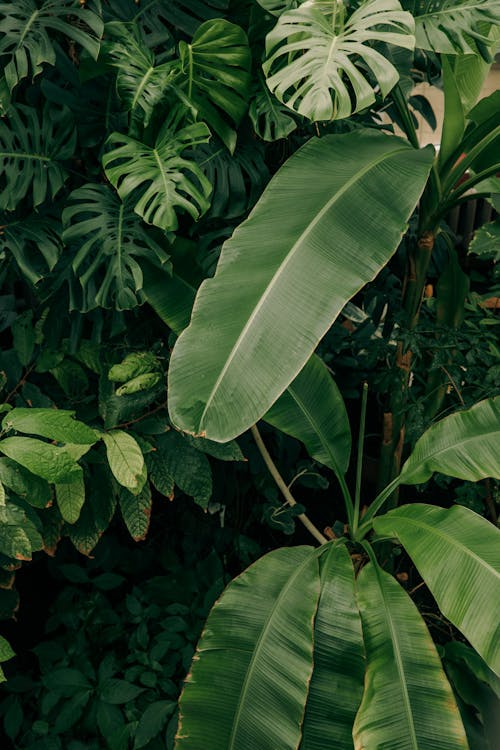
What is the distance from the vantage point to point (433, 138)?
492 centimetres

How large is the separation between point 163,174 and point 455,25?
61 cm

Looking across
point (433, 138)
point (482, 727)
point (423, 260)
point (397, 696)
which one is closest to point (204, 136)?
point (423, 260)

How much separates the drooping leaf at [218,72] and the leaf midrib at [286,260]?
34cm

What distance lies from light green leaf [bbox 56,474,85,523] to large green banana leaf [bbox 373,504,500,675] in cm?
67

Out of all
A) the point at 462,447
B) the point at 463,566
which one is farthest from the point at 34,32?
the point at 463,566

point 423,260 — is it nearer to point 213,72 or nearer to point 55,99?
point 213,72

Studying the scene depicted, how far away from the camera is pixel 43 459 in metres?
1.19

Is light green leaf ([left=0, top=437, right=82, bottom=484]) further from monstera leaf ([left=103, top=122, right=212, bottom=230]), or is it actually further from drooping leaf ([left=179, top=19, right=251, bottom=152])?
drooping leaf ([left=179, top=19, right=251, bottom=152])

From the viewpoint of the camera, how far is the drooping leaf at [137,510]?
148 centimetres

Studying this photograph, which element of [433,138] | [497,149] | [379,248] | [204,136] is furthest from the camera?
[433,138]

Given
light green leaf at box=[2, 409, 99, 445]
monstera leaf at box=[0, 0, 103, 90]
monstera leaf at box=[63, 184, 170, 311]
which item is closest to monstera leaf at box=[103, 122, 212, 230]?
monstera leaf at box=[63, 184, 170, 311]

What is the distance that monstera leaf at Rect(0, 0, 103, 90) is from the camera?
1259 mm

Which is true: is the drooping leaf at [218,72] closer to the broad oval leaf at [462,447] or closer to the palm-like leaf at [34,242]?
the palm-like leaf at [34,242]

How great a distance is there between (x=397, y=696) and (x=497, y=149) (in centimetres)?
116
